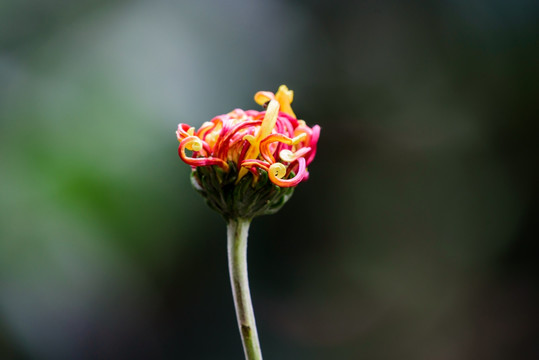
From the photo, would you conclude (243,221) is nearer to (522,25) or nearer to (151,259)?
(151,259)

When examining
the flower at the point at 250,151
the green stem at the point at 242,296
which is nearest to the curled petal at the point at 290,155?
the flower at the point at 250,151

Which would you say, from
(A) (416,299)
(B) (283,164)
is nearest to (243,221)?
(B) (283,164)

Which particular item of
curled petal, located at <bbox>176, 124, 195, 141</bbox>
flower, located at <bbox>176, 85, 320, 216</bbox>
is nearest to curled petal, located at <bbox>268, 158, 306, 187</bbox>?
flower, located at <bbox>176, 85, 320, 216</bbox>

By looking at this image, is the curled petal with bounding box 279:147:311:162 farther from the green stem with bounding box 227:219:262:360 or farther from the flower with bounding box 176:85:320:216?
the green stem with bounding box 227:219:262:360

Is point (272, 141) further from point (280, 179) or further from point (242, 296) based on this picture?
point (242, 296)

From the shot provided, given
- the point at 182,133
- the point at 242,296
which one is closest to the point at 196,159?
the point at 182,133
